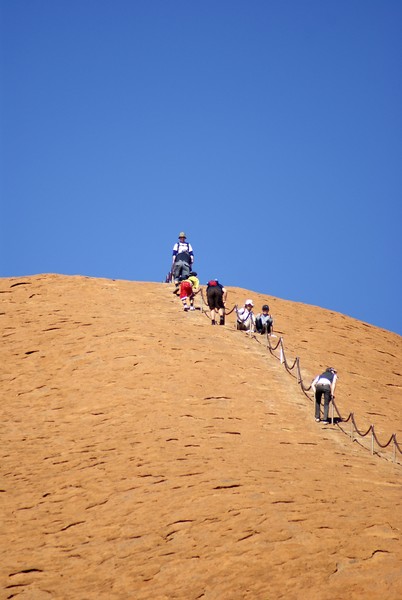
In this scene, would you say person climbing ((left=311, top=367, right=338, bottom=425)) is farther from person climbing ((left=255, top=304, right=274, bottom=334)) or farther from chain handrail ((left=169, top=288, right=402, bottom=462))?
person climbing ((left=255, top=304, right=274, bottom=334))

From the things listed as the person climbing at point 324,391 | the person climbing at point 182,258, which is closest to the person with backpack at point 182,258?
the person climbing at point 182,258

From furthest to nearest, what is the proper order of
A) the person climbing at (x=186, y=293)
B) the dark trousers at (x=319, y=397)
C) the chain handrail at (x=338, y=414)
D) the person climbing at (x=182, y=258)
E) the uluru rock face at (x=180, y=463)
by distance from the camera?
1. the person climbing at (x=182, y=258)
2. the person climbing at (x=186, y=293)
3. the dark trousers at (x=319, y=397)
4. the chain handrail at (x=338, y=414)
5. the uluru rock face at (x=180, y=463)

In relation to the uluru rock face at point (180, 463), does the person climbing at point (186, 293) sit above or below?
above

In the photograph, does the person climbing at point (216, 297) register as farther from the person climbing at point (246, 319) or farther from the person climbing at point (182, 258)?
the person climbing at point (182, 258)

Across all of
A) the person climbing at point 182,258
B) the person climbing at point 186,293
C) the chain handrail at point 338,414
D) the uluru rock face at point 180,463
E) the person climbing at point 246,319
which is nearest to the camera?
the uluru rock face at point 180,463

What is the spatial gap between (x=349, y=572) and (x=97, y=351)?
13339 millimetres

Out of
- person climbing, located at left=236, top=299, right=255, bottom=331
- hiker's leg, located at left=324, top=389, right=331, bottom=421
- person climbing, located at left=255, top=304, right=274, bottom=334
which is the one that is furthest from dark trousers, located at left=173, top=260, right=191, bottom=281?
hiker's leg, located at left=324, top=389, right=331, bottom=421

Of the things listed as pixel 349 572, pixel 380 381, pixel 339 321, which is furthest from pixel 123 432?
pixel 339 321

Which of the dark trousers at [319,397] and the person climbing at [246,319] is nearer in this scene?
the dark trousers at [319,397]

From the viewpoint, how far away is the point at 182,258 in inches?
1259

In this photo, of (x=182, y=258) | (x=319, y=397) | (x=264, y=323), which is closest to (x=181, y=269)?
(x=182, y=258)

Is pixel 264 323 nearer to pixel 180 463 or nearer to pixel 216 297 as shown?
pixel 216 297

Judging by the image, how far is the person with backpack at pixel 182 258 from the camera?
31.8 meters

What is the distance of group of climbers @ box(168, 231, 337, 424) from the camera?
21.0m
